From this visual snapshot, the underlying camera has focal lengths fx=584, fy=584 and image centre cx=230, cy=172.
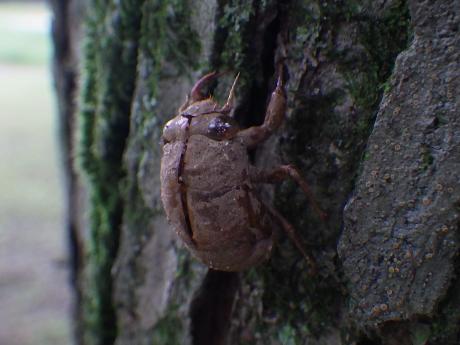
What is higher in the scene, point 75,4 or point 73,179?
point 75,4

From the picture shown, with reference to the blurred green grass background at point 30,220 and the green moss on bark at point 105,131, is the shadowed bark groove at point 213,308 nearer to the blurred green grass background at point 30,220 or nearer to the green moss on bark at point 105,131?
the green moss on bark at point 105,131

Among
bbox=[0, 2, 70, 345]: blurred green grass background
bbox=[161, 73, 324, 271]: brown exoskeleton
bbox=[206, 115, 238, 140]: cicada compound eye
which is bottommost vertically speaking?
bbox=[0, 2, 70, 345]: blurred green grass background

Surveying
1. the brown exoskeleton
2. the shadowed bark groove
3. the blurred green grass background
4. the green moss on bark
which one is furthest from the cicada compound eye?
the blurred green grass background

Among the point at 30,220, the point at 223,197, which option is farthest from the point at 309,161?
the point at 30,220

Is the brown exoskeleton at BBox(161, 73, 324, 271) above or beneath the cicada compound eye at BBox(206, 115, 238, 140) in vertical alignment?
beneath

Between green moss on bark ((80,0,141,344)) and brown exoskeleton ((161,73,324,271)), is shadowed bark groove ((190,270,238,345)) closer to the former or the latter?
brown exoskeleton ((161,73,324,271))

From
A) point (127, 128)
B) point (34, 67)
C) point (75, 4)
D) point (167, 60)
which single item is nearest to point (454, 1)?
point (167, 60)

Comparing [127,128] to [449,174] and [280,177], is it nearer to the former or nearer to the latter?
[280,177]
